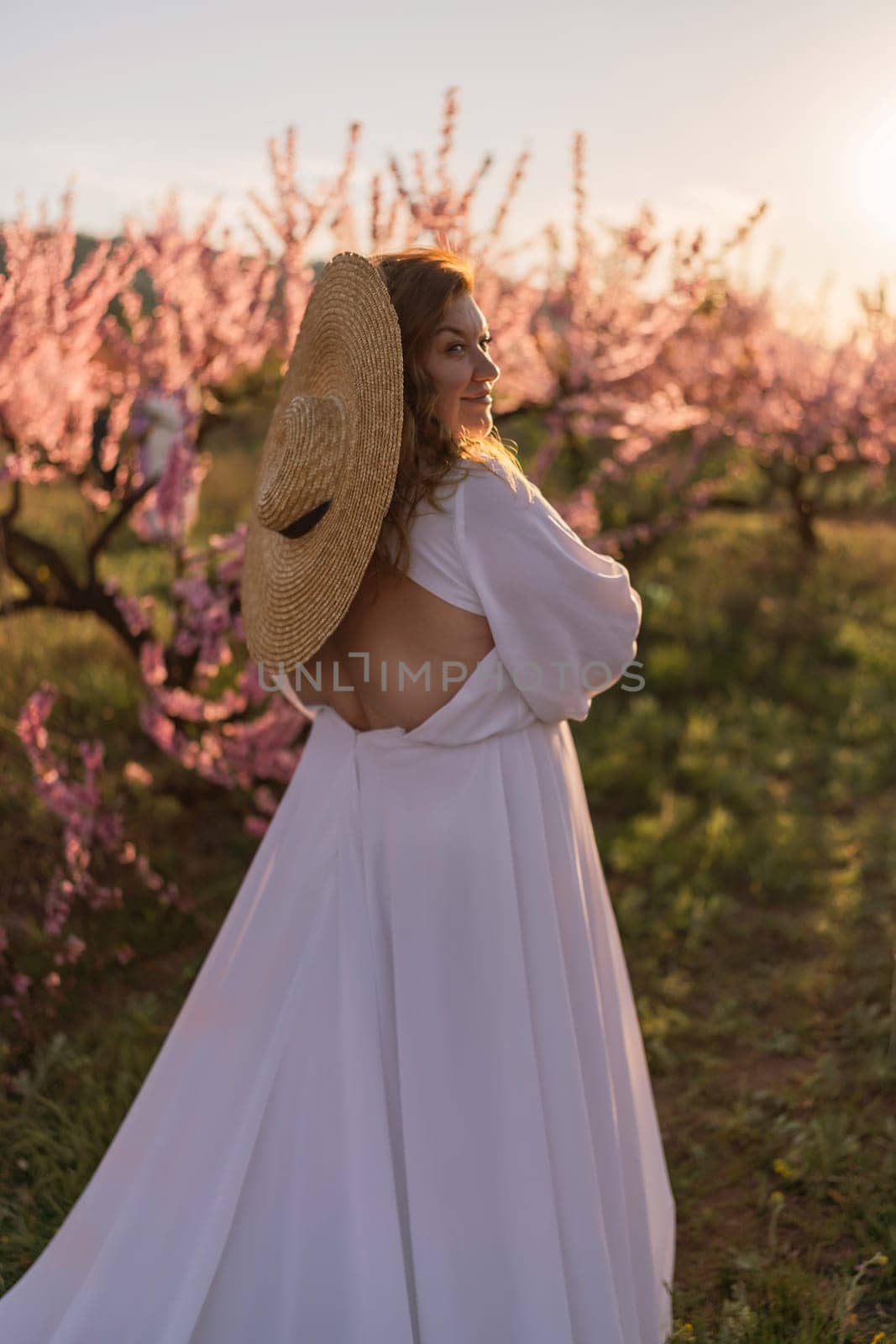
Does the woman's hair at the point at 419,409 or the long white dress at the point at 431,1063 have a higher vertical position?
the woman's hair at the point at 419,409

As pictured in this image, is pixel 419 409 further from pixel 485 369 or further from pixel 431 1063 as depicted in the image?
pixel 431 1063

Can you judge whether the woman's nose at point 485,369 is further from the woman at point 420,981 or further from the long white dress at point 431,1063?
the long white dress at point 431,1063

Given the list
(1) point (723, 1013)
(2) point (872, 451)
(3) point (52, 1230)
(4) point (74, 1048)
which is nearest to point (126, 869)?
(4) point (74, 1048)

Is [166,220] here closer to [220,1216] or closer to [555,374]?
[555,374]

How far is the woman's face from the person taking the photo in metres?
2.07

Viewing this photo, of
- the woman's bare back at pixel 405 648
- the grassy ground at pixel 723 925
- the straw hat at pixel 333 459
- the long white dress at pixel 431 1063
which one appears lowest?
the grassy ground at pixel 723 925

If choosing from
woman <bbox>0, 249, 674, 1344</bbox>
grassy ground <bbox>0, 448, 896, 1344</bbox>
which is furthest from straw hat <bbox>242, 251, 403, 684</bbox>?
grassy ground <bbox>0, 448, 896, 1344</bbox>

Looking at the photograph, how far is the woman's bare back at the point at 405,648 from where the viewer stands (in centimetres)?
210

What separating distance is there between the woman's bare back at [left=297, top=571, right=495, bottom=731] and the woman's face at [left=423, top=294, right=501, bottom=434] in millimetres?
308

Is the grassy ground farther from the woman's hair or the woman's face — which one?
the woman's face

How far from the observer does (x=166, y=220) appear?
5426mm

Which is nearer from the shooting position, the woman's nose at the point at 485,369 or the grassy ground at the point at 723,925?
the woman's nose at the point at 485,369

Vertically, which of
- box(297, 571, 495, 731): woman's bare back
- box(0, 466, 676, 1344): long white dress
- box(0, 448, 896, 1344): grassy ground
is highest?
box(297, 571, 495, 731): woman's bare back

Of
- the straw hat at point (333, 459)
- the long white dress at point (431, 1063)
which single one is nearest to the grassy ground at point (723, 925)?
the long white dress at point (431, 1063)
